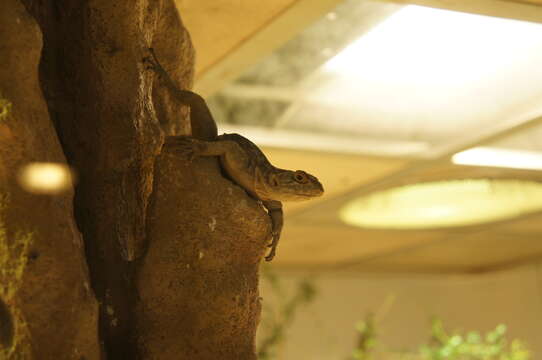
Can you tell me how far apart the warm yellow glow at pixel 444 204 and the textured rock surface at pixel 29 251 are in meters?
3.63

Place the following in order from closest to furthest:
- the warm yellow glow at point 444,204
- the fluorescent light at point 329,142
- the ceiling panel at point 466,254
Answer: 1. the fluorescent light at point 329,142
2. the warm yellow glow at point 444,204
3. the ceiling panel at point 466,254

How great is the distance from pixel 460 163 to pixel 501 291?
4142mm

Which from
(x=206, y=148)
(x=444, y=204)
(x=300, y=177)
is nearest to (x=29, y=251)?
(x=206, y=148)

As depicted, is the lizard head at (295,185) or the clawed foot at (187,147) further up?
the clawed foot at (187,147)

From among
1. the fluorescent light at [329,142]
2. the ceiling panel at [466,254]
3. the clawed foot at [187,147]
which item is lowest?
the clawed foot at [187,147]

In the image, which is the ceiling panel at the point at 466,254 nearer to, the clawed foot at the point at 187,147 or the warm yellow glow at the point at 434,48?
the warm yellow glow at the point at 434,48

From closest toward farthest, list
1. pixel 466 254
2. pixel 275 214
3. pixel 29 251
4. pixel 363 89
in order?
pixel 29 251, pixel 275 214, pixel 363 89, pixel 466 254

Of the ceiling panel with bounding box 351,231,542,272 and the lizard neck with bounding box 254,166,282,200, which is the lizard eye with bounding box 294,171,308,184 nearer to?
the lizard neck with bounding box 254,166,282,200

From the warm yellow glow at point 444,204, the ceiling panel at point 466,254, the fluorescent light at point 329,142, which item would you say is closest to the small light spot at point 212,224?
the fluorescent light at point 329,142

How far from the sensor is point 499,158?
433 centimetres

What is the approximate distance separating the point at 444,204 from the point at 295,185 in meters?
3.68

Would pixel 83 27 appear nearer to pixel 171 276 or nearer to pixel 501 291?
pixel 171 276

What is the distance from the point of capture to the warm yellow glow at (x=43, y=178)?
1.39 metres

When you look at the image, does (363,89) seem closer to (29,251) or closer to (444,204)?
(444,204)
